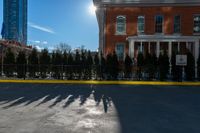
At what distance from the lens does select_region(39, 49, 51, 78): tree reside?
2477cm

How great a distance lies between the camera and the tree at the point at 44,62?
24.8 meters

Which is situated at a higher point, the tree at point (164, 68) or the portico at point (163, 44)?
the portico at point (163, 44)

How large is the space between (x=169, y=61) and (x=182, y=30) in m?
7.86

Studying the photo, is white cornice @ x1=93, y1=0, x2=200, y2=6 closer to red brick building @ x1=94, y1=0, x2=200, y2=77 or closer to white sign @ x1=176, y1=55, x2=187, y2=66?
red brick building @ x1=94, y1=0, x2=200, y2=77

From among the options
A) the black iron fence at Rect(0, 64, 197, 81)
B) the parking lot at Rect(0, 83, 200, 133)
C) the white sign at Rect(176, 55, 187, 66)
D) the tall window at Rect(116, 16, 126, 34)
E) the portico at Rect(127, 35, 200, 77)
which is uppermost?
the tall window at Rect(116, 16, 126, 34)

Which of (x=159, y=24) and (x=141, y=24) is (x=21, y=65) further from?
(x=159, y=24)

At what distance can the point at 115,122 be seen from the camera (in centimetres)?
814

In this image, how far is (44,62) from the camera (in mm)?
25312

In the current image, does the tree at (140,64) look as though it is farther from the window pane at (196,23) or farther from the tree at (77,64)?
the window pane at (196,23)

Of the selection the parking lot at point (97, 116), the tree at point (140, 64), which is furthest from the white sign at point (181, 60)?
the parking lot at point (97, 116)

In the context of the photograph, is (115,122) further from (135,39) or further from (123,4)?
(123,4)

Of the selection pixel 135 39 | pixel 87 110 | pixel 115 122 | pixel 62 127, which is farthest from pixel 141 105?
pixel 135 39

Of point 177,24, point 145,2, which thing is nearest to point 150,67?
point 177,24

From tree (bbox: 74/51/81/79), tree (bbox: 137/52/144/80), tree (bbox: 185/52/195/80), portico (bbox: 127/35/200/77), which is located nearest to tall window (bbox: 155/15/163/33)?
portico (bbox: 127/35/200/77)
